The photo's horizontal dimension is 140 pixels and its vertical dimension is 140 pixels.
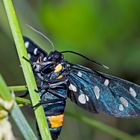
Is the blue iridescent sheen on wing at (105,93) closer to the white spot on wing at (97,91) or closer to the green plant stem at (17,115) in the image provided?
the white spot on wing at (97,91)

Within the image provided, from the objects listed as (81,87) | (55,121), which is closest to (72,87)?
(81,87)

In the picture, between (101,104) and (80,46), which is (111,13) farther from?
(101,104)

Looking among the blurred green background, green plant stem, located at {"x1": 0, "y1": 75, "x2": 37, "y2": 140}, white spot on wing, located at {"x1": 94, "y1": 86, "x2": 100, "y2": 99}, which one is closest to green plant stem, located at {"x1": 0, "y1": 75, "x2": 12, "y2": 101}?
green plant stem, located at {"x1": 0, "y1": 75, "x2": 37, "y2": 140}

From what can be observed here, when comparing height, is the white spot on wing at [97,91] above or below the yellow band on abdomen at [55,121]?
above

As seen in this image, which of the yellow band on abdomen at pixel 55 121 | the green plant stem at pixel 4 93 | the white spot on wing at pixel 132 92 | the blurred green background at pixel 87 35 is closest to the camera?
the green plant stem at pixel 4 93

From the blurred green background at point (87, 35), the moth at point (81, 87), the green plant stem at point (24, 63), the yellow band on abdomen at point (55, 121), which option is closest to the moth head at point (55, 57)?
the moth at point (81, 87)

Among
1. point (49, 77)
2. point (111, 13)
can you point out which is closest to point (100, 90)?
point (49, 77)

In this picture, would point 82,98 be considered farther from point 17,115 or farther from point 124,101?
point 17,115
